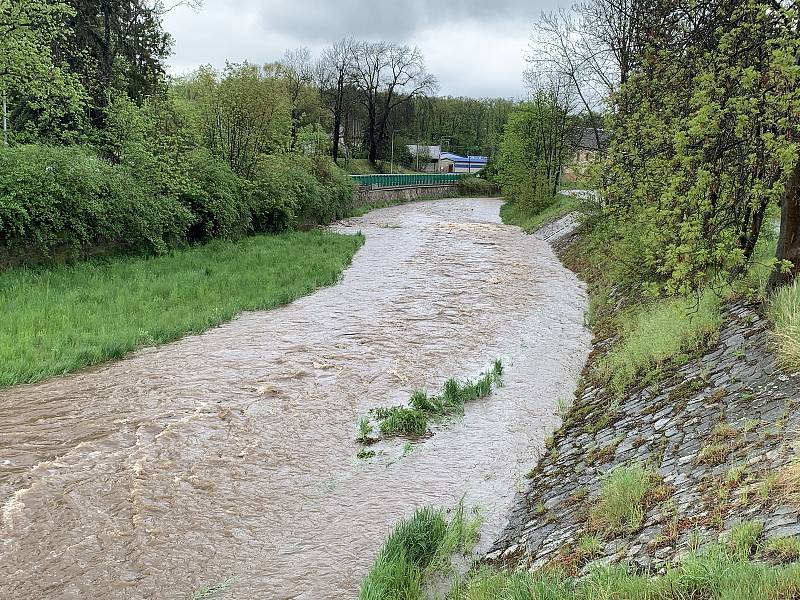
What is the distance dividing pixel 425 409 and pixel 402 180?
5737cm

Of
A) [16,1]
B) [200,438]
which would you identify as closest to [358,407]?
[200,438]

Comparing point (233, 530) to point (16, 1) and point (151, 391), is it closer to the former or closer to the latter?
point (151, 391)

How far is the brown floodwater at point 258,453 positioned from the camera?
19.7ft

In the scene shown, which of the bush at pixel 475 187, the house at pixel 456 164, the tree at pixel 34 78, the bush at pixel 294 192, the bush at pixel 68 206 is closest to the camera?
the bush at pixel 68 206

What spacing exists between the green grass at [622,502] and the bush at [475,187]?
67.3 m

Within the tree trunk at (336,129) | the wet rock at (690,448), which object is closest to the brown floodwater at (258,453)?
the wet rock at (690,448)

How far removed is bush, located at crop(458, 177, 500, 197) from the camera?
235 ft

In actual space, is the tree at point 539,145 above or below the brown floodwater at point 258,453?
above

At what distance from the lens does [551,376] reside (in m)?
11.5

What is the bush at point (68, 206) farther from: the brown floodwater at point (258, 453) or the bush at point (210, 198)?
the brown floodwater at point (258, 453)

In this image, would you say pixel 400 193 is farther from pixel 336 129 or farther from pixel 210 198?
pixel 210 198

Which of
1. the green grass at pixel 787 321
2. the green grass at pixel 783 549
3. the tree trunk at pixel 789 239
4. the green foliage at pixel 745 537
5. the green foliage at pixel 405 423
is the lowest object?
the green foliage at pixel 405 423

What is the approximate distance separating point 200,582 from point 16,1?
62.9 feet

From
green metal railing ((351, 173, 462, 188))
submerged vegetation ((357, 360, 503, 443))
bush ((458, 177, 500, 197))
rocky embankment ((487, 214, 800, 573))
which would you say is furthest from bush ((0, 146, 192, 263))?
bush ((458, 177, 500, 197))
